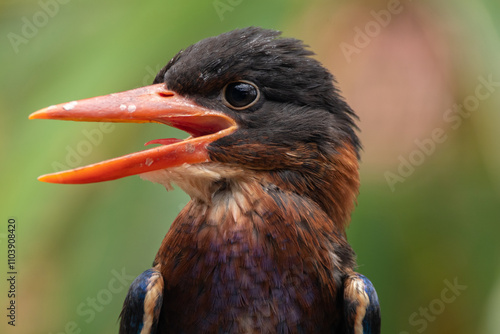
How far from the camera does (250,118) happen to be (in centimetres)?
224

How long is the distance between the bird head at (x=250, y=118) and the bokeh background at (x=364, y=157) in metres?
0.76

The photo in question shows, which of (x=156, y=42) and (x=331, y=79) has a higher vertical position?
(x=156, y=42)

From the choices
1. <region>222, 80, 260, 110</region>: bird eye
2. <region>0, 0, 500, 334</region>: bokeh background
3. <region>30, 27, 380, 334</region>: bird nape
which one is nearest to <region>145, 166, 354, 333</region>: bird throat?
<region>30, 27, 380, 334</region>: bird nape

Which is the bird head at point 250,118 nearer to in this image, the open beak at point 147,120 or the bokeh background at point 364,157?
the open beak at point 147,120

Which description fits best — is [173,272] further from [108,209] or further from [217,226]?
[108,209]

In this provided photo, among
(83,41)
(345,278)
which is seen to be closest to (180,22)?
(83,41)

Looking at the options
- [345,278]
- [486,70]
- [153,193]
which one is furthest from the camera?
[486,70]

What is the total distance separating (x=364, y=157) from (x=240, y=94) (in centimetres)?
117

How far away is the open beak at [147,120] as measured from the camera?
1.97m

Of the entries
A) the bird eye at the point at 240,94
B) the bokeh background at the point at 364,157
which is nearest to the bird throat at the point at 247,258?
the bird eye at the point at 240,94

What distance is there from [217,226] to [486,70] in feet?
6.15

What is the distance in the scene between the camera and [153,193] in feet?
9.89

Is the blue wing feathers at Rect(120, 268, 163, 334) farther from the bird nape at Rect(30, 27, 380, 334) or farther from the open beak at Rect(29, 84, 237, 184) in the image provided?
the open beak at Rect(29, 84, 237, 184)

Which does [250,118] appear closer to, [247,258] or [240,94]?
[240,94]
